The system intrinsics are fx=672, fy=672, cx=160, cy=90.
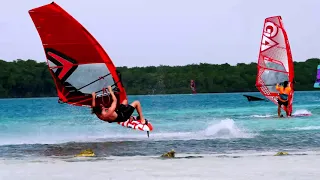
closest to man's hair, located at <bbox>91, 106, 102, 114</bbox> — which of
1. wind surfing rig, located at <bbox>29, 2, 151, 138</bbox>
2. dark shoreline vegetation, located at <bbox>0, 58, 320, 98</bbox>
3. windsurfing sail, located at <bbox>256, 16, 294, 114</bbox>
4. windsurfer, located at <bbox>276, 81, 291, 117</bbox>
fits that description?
wind surfing rig, located at <bbox>29, 2, 151, 138</bbox>

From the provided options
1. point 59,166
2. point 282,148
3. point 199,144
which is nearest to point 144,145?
point 199,144

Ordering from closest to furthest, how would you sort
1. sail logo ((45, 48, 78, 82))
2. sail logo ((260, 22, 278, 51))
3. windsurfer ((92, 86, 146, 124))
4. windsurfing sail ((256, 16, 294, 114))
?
1. windsurfer ((92, 86, 146, 124))
2. sail logo ((45, 48, 78, 82))
3. windsurfing sail ((256, 16, 294, 114))
4. sail logo ((260, 22, 278, 51))

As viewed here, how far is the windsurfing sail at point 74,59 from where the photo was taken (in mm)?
11523

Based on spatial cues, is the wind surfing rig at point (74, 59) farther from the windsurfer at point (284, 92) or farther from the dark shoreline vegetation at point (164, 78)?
the dark shoreline vegetation at point (164, 78)

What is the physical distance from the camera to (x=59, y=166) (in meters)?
10.8

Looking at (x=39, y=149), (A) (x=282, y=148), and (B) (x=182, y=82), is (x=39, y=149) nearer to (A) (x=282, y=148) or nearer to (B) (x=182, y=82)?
(A) (x=282, y=148)

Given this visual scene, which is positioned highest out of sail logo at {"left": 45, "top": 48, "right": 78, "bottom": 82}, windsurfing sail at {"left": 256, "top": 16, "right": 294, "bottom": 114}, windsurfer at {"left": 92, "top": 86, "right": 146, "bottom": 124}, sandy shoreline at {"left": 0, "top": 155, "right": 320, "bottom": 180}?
windsurfing sail at {"left": 256, "top": 16, "right": 294, "bottom": 114}

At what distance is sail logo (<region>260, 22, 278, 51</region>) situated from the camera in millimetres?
29359

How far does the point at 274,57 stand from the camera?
1153 inches

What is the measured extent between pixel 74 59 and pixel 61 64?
25 cm

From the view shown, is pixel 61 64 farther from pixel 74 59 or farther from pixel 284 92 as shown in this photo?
pixel 284 92

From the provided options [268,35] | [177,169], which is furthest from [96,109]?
[268,35]

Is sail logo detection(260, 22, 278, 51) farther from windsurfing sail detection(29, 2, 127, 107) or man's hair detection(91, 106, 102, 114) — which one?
man's hair detection(91, 106, 102, 114)

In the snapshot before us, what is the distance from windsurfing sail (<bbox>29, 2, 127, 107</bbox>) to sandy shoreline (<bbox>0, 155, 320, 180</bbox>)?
4.43 ft
